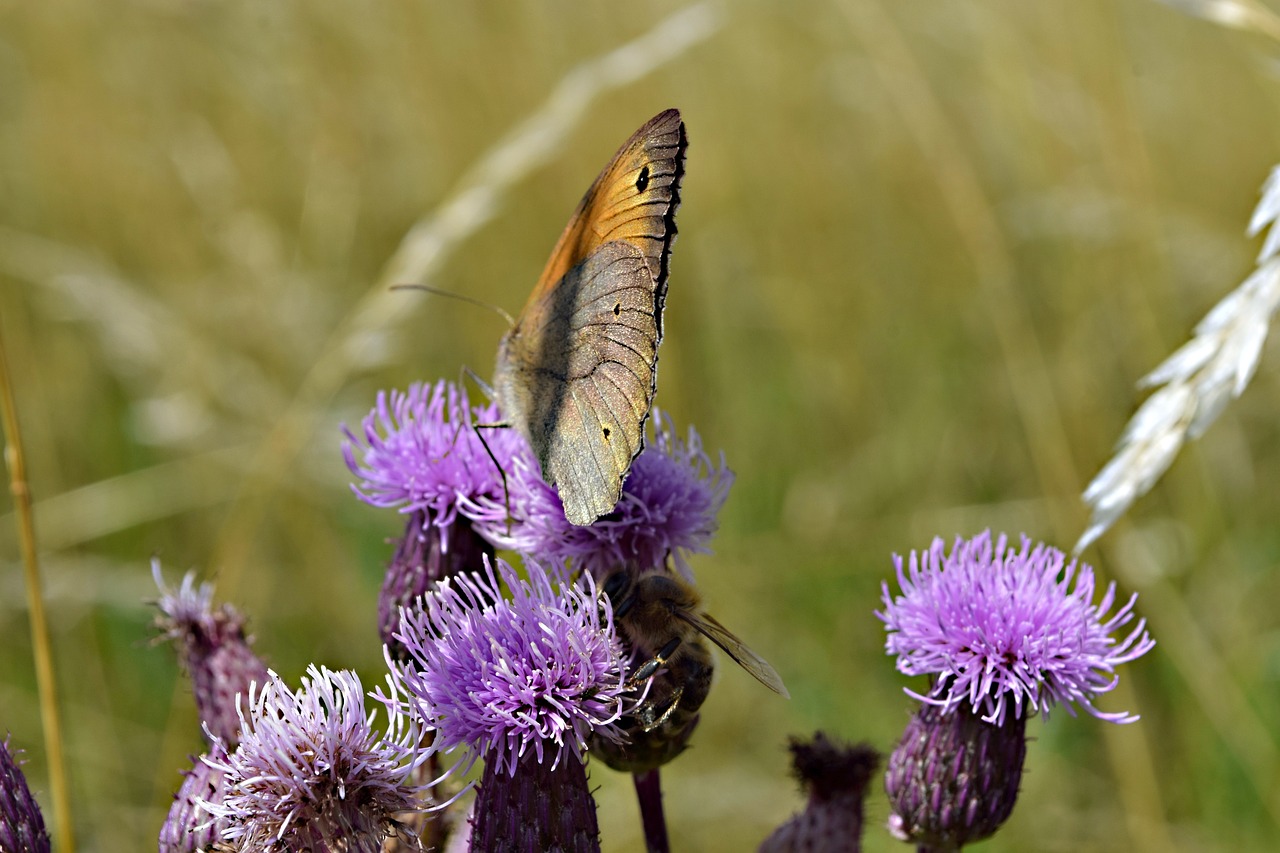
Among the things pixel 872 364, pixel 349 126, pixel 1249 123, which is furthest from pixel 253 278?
pixel 1249 123

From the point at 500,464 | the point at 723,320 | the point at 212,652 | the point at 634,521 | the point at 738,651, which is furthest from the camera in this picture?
the point at 723,320

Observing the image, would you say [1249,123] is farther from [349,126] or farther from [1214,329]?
[1214,329]

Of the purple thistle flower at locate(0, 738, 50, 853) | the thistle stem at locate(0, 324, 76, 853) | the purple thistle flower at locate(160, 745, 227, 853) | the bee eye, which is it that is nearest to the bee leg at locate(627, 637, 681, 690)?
the bee eye

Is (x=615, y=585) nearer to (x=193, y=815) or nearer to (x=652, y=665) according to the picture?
(x=652, y=665)

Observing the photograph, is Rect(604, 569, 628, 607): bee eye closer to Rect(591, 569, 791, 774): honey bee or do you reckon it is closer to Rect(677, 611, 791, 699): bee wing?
Rect(591, 569, 791, 774): honey bee

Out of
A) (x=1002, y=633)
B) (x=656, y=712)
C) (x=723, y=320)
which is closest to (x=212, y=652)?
(x=656, y=712)
